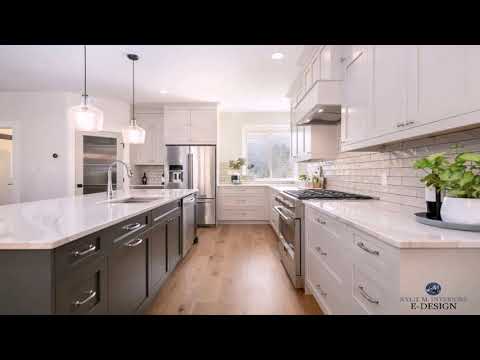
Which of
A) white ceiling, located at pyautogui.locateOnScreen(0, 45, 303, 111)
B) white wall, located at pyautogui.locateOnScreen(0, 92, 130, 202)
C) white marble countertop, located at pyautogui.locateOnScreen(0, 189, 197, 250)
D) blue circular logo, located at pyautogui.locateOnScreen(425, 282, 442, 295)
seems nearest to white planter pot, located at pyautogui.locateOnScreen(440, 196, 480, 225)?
blue circular logo, located at pyautogui.locateOnScreen(425, 282, 442, 295)

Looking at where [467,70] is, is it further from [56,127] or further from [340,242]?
[56,127]

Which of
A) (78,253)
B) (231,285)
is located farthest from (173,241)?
(78,253)

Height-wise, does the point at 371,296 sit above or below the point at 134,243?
below

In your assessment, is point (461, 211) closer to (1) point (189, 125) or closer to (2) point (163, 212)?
(2) point (163, 212)

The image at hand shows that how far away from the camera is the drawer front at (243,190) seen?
18.0ft

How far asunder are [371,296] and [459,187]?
592 millimetres

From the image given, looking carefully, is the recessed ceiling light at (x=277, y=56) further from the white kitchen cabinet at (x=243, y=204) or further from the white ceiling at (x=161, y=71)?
the white kitchen cabinet at (x=243, y=204)

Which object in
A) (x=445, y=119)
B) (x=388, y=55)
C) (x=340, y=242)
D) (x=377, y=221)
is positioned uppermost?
(x=388, y=55)

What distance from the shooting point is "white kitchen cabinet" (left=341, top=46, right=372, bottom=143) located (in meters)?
1.89

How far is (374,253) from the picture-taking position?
1149 millimetres

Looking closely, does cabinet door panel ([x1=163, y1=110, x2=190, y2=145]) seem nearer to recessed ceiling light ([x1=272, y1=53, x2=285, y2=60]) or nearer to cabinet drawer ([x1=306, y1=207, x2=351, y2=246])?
recessed ceiling light ([x1=272, y1=53, x2=285, y2=60])

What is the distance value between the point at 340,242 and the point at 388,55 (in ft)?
3.84
